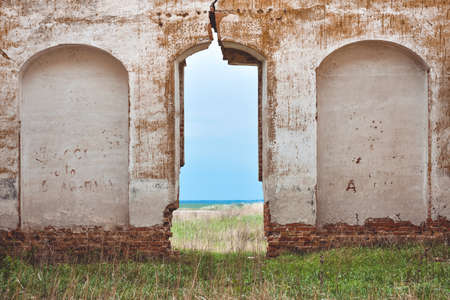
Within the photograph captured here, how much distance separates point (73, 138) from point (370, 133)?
5.10 m

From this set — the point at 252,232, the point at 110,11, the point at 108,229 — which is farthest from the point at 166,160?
the point at 252,232

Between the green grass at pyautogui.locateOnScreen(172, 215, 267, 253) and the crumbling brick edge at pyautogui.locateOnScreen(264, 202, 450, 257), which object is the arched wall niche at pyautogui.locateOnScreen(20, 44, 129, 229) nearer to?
the green grass at pyautogui.locateOnScreen(172, 215, 267, 253)

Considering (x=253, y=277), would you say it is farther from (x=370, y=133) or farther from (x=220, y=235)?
(x=220, y=235)

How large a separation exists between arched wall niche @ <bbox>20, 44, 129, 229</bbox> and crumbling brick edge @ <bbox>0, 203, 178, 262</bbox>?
0.18 meters

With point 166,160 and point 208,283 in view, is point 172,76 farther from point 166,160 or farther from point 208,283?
point 208,283

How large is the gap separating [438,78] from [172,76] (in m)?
4.39

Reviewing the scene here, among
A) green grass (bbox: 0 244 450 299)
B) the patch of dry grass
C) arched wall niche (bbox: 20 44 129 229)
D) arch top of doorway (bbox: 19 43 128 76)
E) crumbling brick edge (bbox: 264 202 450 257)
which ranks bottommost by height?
the patch of dry grass

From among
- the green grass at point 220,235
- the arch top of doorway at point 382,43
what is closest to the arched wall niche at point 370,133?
the arch top of doorway at point 382,43

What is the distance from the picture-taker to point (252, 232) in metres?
10.4

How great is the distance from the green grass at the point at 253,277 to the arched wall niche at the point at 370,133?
882 mm

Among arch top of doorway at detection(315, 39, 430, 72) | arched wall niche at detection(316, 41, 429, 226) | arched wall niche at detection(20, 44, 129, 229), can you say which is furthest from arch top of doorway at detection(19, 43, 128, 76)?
arched wall niche at detection(316, 41, 429, 226)

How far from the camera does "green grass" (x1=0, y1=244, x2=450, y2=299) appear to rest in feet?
15.3

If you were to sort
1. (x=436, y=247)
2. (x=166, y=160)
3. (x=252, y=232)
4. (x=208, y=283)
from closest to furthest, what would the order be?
(x=208, y=283) → (x=436, y=247) → (x=166, y=160) → (x=252, y=232)

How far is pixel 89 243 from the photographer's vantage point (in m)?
7.25
